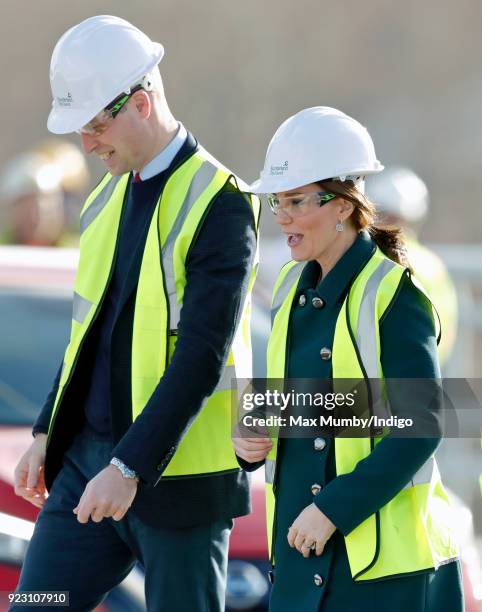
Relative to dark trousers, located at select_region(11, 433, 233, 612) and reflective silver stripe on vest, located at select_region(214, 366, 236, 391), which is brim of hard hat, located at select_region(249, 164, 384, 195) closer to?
reflective silver stripe on vest, located at select_region(214, 366, 236, 391)

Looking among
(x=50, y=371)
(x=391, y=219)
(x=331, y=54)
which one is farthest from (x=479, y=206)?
(x=50, y=371)

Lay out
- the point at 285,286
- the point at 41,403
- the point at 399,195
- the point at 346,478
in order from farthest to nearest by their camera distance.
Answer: the point at 399,195
the point at 41,403
the point at 285,286
the point at 346,478

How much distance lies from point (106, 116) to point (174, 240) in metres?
0.33

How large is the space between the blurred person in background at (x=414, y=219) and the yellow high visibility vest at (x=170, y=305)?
254 centimetres

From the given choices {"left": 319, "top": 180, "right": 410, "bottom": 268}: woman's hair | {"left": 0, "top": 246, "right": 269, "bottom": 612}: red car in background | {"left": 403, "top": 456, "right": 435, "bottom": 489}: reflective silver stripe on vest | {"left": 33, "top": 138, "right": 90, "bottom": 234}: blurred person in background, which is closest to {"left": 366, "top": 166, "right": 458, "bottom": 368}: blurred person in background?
{"left": 0, "top": 246, "right": 269, "bottom": 612}: red car in background

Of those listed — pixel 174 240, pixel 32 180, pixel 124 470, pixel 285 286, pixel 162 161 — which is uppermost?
pixel 32 180

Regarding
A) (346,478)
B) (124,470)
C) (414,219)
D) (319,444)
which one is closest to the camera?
(346,478)

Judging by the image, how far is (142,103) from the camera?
343 centimetres

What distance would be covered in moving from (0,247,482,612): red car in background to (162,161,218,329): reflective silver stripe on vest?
0.99 metres

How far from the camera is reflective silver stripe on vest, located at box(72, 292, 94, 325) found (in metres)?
3.53

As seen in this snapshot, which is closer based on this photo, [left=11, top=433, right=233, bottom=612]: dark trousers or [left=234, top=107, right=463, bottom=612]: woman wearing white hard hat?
[left=234, top=107, right=463, bottom=612]: woman wearing white hard hat

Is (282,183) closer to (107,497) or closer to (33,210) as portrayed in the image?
(107,497)

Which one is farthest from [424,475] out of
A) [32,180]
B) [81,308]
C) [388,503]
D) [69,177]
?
[69,177]

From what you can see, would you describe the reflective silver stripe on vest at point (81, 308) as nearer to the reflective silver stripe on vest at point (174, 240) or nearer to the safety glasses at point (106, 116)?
the reflective silver stripe on vest at point (174, 240)
